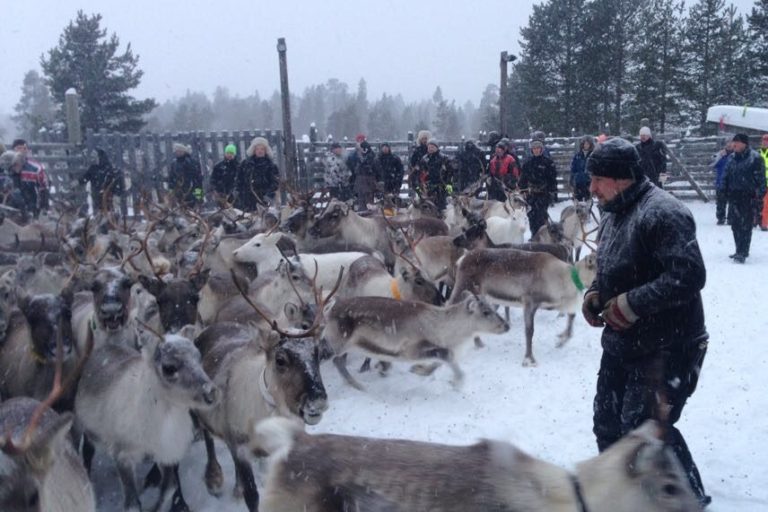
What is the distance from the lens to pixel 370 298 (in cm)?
580

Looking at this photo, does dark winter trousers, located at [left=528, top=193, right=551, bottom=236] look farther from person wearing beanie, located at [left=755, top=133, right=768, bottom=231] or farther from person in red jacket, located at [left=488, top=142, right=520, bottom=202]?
person wearing beanie, located at [left=755, top=133, right=768, bottom=231]

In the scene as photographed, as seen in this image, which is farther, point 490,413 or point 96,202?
point 96,202

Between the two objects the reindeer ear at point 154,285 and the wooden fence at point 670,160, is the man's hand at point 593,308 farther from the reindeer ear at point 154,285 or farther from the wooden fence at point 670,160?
the wooden fence at point 670,160

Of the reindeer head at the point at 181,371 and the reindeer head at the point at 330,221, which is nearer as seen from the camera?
the reindeer head at the point at 181,371

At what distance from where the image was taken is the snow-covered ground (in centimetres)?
405

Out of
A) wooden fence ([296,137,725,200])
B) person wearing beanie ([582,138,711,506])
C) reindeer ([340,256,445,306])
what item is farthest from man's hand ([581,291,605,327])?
wooden fence ([296,137,725,200])

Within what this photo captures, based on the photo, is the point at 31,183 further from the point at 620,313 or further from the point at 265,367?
the point at 620,313

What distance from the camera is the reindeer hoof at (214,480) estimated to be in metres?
4.07

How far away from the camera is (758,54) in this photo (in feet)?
82.1

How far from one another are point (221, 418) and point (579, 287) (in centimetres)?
373

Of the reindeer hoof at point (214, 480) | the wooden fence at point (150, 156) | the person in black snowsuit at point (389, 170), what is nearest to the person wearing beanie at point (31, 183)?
the wooden fence at point (150, 156)

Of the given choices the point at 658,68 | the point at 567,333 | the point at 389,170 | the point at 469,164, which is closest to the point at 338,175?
the point at 389,170

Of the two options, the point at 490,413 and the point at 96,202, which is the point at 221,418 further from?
the point at 96,202

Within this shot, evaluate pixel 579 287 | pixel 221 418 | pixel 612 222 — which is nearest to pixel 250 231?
pixel 579 287
